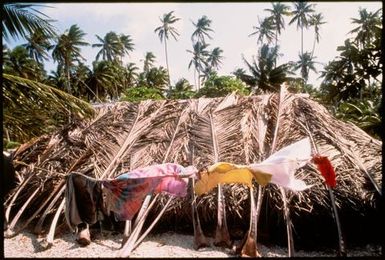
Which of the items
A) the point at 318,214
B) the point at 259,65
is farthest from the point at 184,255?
the point at 259,65

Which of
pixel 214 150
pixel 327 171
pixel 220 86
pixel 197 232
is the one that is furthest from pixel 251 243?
pixel 220 86

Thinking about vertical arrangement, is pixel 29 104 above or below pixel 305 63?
below

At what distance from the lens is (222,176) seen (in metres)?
5.32

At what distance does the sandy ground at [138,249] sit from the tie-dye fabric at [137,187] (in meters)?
0.51

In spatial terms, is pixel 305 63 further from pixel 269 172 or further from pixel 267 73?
pixel 269 172

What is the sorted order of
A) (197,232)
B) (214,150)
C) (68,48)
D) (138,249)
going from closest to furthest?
(138,249) → (197,232) → (214,150) → (68,48)

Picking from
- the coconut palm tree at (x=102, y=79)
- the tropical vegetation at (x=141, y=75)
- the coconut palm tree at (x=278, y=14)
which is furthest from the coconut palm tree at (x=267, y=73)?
the coconut palm tree at (x=278, y=14)

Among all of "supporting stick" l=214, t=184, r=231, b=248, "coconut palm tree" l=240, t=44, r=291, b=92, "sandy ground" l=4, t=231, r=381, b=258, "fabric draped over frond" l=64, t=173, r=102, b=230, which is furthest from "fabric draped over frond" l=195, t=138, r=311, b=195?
"coconut palm tree" l=240, t=44, r=291, b=92

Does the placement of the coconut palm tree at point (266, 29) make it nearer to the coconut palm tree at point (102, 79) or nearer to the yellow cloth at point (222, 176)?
the coconut palm tree at point (102, 79)

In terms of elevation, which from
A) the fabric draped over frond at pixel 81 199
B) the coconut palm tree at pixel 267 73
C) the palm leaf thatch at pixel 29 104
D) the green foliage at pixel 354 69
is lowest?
the fabric draped over frond at pixel 81 199

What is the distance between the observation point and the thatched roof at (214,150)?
17.5ft

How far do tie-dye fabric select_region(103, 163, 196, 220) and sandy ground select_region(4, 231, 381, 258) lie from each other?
514 millimetres

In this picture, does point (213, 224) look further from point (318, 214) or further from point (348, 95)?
point (348, 95)

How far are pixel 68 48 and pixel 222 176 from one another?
69.1ft
